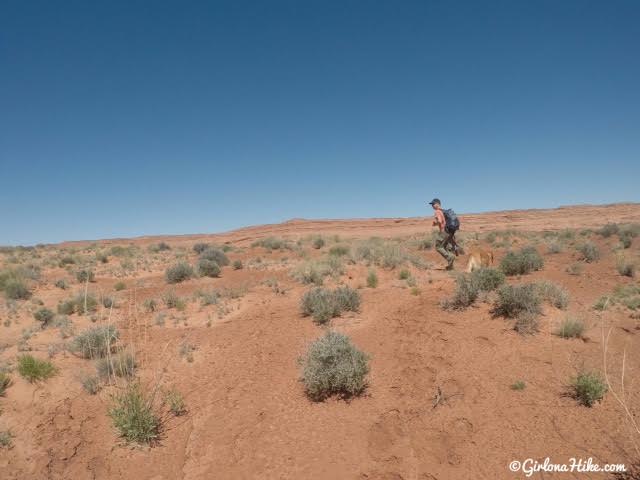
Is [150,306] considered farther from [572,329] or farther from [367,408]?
[572,329]

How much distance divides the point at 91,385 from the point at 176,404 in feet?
5.67

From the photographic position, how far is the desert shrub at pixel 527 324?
244 inches

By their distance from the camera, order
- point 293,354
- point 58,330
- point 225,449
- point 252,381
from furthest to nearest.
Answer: point 58,330 < point 293,354 < point 252,381 < point 225,449

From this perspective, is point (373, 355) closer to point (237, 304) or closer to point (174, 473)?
point (174, 473)

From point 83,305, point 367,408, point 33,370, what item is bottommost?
point 367,408

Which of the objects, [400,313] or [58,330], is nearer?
[400,313]

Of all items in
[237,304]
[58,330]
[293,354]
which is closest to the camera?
[293,354]

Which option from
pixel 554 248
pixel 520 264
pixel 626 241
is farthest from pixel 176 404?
pixel 626 241

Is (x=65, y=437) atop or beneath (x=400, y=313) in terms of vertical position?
beneath

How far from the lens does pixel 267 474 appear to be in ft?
14.0

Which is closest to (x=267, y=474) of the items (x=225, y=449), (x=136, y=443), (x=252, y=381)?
(x=225, y=449)

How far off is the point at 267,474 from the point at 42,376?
459 cm

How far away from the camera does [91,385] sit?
20.8ft

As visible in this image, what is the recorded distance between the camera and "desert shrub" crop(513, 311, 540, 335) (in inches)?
244
